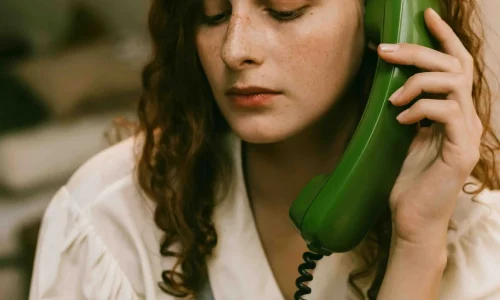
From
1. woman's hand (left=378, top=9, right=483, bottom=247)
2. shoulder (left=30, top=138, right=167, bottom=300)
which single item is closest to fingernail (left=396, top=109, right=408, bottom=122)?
woman's hand (left=378, top=9, right=483, bottom=247)

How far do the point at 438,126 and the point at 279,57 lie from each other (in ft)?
0.68

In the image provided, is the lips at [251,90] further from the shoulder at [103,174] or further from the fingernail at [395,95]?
the shoulder at [103,174]

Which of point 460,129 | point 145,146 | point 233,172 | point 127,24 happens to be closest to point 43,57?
point 127,24

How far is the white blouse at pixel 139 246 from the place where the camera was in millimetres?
848

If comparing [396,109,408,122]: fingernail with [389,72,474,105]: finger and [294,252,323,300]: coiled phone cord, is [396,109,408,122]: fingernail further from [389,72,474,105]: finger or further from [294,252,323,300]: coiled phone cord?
[294,252,323,300]: coiled phone cord

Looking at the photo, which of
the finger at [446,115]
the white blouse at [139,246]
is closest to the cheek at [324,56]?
the finger at [446,115]

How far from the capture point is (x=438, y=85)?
69 centimetres

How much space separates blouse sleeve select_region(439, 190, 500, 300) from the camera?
81 cm

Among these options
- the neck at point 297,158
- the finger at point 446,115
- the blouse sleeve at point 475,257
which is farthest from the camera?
the neck at point 297,158

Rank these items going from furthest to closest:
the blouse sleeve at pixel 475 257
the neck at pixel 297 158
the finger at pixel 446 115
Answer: the neck at pixel 297 158 < the blouse sleeve at pixel 475 257 < the finger at pixel 446 115

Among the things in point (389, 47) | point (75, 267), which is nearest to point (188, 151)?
point (75, 267)

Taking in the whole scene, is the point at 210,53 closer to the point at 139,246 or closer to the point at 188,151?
the point at 188,151

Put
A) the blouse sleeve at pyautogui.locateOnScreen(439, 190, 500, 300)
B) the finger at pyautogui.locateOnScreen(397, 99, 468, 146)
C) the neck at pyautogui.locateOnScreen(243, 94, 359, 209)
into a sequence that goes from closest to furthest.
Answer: the finger at pyautogui.locateOnScreen(397, 99, 468, 146), the blouse sleeve at pyautogui.locateOnScreen(439, 190, 500, 300), the neck at pyautogui.locateOnScreen(243, 94, 359, 209)

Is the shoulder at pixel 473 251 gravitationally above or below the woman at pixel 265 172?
below
